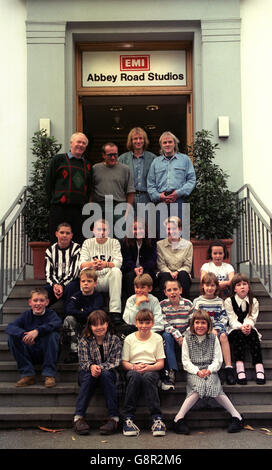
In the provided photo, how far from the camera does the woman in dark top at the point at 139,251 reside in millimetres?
6487

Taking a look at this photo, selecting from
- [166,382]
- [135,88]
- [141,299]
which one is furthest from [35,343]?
[135,88]

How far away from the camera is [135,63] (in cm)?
911

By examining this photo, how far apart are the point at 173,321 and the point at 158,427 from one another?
3.82 ft

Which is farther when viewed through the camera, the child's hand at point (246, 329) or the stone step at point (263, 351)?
the stone step at point (263, 351)

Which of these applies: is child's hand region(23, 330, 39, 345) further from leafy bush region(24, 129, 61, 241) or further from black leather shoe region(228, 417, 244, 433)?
leafy bush region(24, 129, 61, 241)

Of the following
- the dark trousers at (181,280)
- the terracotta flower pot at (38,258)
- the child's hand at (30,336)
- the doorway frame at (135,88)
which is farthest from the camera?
the doorway frame at (135,88)

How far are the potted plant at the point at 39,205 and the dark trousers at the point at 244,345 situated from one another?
2.64m

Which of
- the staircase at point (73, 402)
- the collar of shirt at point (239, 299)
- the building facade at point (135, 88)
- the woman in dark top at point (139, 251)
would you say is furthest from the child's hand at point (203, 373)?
the building facade at point (135, 88)

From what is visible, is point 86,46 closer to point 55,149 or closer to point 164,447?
point 55,149

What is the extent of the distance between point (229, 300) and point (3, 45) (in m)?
5.11

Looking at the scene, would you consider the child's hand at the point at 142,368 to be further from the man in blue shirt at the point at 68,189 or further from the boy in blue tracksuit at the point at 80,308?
the man in blue shirt at the point at 68,189

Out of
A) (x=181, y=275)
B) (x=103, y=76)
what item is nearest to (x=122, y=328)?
(x=181, y=275)

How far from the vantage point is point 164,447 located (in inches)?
173

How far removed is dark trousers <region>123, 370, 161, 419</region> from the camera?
4.87 meters
